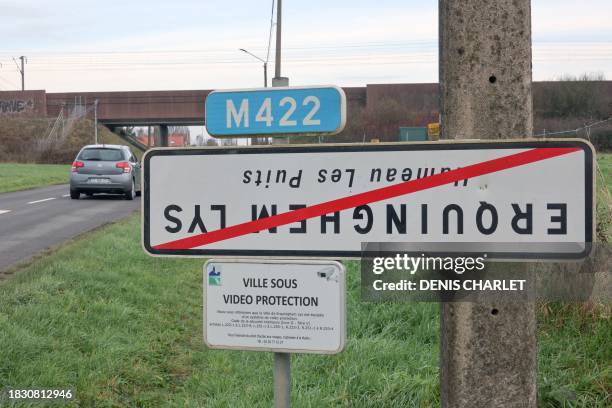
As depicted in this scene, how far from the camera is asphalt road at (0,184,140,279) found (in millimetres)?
10125

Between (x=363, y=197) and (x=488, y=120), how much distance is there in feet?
1.40

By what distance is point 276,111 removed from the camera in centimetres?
227

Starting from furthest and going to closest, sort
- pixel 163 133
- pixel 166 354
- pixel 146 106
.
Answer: pixel 163 133
pixel 146 106
pixel 166 354

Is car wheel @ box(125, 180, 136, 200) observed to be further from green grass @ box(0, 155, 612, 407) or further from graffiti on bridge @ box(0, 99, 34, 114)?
graffiti on bridge @ box(0, 99, 34, 114)

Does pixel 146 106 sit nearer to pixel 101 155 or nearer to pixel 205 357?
pixel 101 155

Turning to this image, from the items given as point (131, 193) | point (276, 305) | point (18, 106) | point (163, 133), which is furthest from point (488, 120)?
point (18, 106)

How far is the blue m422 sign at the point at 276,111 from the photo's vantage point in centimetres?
222

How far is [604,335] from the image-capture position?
15.6 feet

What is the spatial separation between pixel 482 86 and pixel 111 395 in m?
3.02

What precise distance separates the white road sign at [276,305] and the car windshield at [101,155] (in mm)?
17855

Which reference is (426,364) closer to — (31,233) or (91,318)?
(91,318)

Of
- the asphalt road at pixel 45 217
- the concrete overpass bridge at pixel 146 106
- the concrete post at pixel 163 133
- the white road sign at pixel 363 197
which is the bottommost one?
the asphalt road at pixel 45 217

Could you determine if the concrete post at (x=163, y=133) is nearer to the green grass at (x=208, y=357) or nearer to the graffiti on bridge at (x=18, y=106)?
the graffiti on bridge at (x=18, y=106)

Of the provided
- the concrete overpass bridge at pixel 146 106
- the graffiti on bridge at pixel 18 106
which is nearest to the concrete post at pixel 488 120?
the concrete overpass bridge at pixel 146 106
